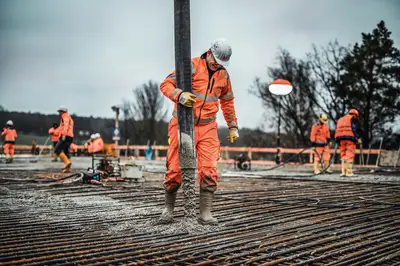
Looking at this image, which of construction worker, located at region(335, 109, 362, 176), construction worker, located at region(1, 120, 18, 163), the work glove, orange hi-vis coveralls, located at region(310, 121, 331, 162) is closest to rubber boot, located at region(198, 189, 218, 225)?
the work glove

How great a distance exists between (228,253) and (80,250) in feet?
3.42

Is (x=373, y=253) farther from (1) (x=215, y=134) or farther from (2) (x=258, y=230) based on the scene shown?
(1) (x=215, y=134)

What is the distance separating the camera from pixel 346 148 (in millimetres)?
10945

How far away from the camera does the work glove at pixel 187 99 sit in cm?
379

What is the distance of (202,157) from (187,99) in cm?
60

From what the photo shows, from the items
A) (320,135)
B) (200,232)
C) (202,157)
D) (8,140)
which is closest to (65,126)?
(320,135)

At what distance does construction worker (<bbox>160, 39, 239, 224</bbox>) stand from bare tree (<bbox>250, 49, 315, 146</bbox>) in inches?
1033

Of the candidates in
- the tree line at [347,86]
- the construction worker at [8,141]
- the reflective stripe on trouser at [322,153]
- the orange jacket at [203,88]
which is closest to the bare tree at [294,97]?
the tree line at [347,86]

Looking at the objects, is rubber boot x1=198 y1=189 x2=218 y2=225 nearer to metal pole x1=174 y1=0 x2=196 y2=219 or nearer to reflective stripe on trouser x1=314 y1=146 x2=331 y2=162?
metal pole x1=174 y1=0 x2=196 y2=219

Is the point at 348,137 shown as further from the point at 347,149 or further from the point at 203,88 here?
the point at 203,88

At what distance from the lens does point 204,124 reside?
160 inches

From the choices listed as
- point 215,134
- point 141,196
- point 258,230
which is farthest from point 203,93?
point 141,196

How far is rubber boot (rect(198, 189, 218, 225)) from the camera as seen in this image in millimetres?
3859

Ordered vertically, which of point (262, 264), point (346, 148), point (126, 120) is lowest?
point (262, 264)
